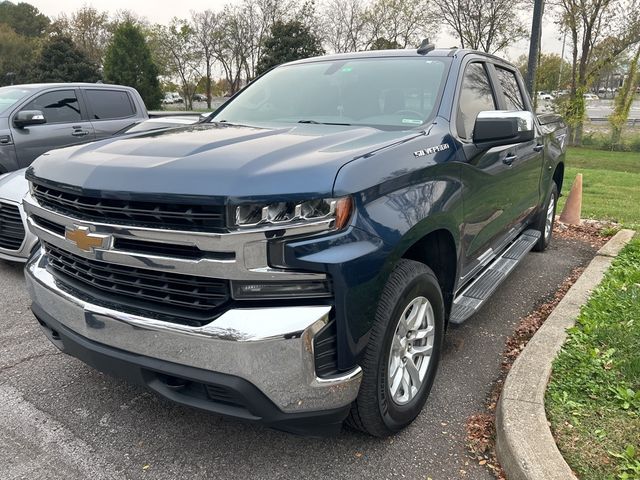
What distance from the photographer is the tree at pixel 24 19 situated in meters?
52.4

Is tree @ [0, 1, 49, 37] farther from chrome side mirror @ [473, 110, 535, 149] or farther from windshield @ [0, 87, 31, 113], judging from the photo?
chrome side mirror @ [473, 110, 535, 149]

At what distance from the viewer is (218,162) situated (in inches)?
84.9

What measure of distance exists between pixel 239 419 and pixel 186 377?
267 millimetres

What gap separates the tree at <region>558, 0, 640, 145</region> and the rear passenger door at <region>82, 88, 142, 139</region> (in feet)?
67.0

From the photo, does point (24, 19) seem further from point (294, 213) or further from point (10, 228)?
point (294, 213)

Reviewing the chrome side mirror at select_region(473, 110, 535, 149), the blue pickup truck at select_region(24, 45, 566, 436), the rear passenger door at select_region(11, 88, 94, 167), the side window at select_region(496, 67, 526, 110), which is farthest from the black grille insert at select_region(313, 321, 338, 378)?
the rear passenger door at select_region(11, 88, 94, 167)

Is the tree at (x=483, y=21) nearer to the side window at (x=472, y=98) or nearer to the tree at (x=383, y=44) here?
the tree at (x=383, y=44)

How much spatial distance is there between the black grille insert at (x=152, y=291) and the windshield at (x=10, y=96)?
6.36m

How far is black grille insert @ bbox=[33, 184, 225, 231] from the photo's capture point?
200cm

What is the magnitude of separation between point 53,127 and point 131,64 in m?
28.8

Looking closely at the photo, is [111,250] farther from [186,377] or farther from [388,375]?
[388,375]

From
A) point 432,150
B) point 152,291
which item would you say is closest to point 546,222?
point 432,150

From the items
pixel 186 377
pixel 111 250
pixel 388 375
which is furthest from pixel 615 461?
pixel 111 250

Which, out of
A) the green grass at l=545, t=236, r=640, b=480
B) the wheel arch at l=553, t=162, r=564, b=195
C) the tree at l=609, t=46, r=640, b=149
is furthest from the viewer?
the tree at l=609, t=46, r=640, b=149
